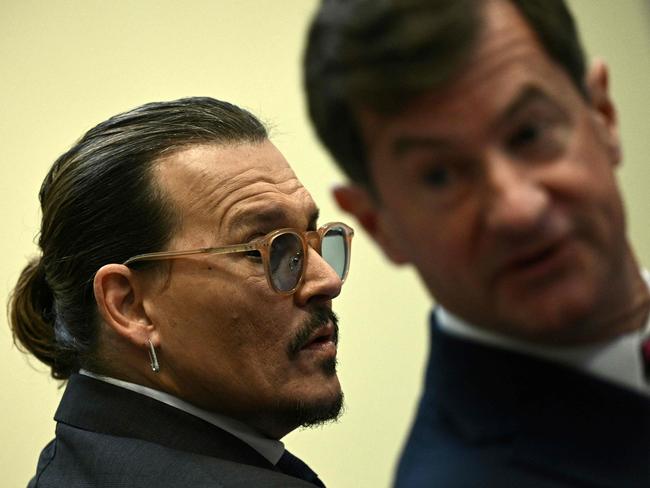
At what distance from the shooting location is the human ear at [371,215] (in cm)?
56

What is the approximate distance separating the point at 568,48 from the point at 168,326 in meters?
0.91

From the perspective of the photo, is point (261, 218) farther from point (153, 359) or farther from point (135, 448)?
point (135, 448)

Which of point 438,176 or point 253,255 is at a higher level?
point 438,176

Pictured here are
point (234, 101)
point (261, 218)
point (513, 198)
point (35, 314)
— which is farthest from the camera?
point (234, 101)

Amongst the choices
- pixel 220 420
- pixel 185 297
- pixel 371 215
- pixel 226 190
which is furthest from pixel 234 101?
pixel 371 215

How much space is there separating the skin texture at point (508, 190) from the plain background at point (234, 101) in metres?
0.31

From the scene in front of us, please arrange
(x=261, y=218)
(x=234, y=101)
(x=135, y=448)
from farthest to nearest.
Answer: (x=234, y=101), (x=261, y=218), (x=135, y=448)

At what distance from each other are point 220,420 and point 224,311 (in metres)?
0.16

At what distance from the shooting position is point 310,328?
52.7 inches

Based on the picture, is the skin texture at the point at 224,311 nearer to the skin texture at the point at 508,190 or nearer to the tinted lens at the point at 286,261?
the tinted lens at the point at 286,261

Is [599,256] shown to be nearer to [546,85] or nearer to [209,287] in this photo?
[546,85]

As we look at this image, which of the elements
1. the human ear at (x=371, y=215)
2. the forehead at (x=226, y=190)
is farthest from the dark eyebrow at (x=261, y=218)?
the human ear at (x=371, y=215)

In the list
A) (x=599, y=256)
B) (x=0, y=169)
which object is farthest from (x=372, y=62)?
(x=0, y=169)

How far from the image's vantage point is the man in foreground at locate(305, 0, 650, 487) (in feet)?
1.66
